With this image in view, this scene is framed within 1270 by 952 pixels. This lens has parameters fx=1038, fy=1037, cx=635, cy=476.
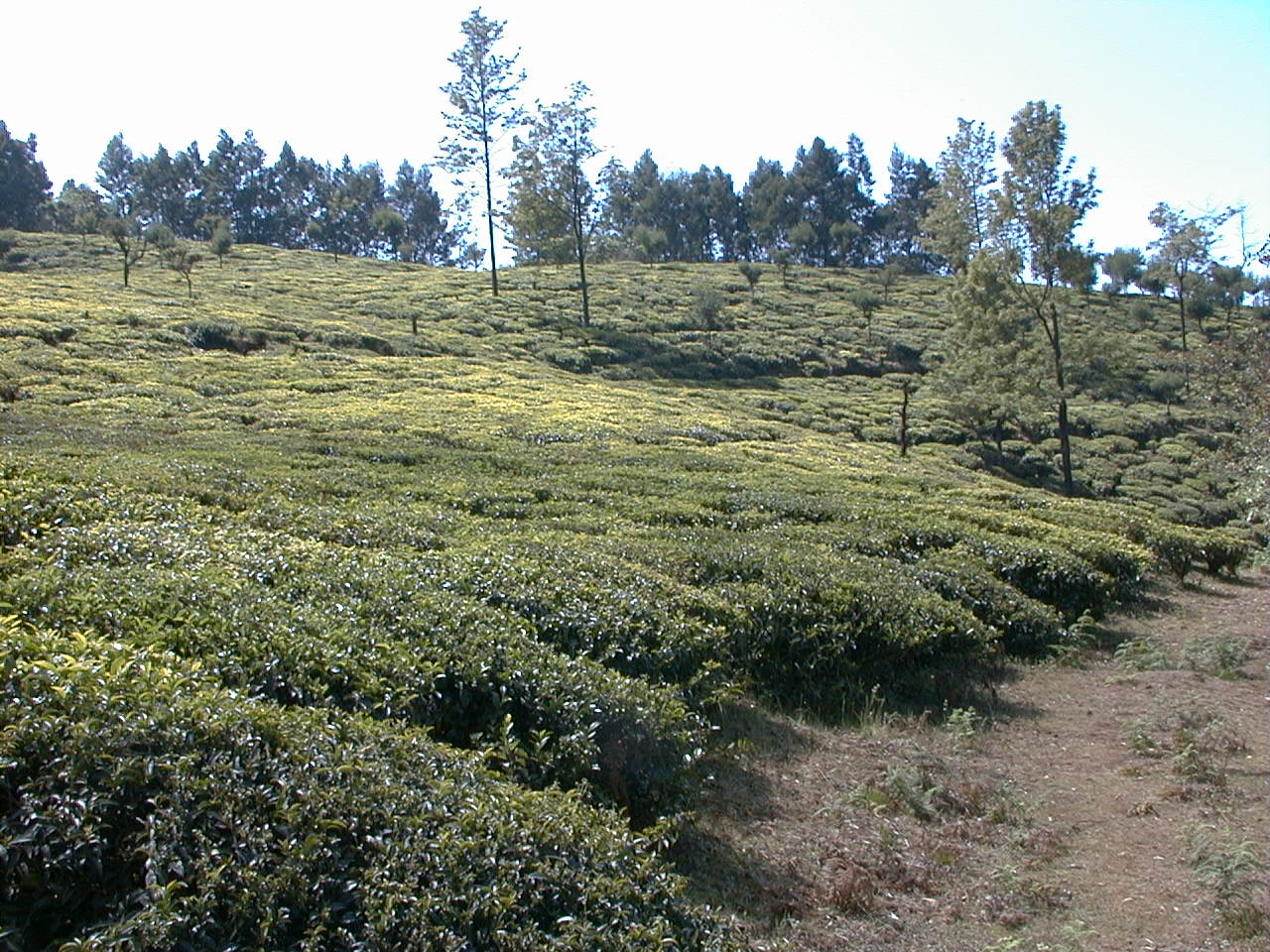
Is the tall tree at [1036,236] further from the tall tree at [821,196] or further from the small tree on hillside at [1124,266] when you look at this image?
the tall tree at [821,196]

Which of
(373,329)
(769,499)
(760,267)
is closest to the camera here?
(769,499)

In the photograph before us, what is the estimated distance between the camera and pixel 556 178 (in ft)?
166

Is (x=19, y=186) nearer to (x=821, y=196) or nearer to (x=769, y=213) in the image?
(x=769, y=213)

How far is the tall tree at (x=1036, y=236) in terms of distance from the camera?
105 ft

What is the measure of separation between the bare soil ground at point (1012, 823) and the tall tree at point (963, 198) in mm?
28759

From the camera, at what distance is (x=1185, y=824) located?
6.17 m

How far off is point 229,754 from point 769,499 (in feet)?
33.0

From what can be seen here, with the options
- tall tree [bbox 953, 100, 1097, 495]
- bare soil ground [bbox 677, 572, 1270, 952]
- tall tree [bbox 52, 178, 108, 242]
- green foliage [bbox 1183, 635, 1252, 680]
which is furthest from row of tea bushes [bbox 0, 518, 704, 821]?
tall tree [bbox 52, 178, 108, 242]

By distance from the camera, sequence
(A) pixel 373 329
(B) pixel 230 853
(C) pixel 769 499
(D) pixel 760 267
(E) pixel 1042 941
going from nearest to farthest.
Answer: (B) pixel 230 853, (E) pixel 1042 941, (C) pixel 769 499, (A) pixel 373 329, (D) pixel 760 267

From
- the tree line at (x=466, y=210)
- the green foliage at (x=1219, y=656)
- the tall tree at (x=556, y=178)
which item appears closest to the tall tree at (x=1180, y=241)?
the tree line at (x=466, y=210)

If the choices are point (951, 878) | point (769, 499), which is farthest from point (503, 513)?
point (951, 878)

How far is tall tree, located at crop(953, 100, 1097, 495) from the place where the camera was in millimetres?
31891

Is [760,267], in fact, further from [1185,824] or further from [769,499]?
[1185,824]

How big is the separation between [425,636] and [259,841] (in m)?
2.52
